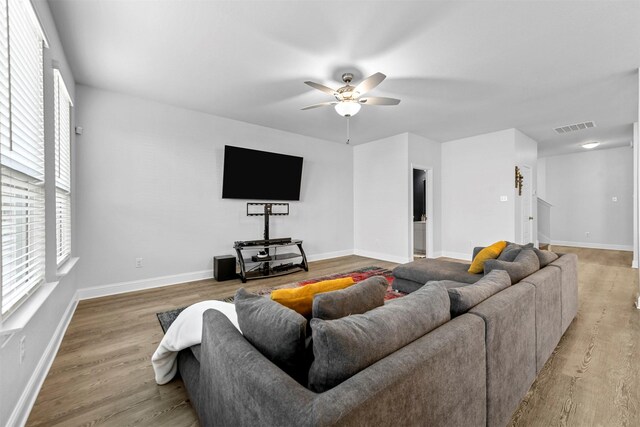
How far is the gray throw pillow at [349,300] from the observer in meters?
1.18

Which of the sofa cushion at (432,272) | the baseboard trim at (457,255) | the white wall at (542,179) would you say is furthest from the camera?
the white wall at (542,179)

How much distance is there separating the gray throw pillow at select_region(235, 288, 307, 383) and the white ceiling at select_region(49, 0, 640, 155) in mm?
2255

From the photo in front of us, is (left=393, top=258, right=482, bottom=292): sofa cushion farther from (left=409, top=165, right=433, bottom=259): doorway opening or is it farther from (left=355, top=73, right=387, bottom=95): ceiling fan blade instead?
(left=409, top=165, right=433, bottom=259): doorway opening

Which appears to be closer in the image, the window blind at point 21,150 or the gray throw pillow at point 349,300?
the gray throw pillow at point 349,300

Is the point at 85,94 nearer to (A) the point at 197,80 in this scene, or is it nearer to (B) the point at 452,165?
(A) the point at 197,80

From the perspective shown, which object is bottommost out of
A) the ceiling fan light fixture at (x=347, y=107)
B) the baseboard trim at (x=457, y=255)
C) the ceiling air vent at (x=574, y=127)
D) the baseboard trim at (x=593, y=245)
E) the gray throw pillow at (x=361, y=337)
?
the baseboard trim at (x=457, y=255)

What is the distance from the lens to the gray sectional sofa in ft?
2.55

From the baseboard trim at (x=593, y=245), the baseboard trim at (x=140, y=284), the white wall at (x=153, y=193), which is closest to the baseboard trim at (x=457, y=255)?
the white wall at (x=153, y=193)

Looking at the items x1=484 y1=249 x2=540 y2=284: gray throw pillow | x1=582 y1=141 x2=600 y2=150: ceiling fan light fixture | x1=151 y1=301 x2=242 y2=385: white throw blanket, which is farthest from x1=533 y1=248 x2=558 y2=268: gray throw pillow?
x1=582 y1=141 x2=600 y2=150: ceiling fan light fixture

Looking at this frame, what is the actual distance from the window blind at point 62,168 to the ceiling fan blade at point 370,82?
9.13 ft

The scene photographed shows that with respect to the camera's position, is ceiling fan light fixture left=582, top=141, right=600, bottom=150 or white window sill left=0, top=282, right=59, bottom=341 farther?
ceiling fan light fixture left=582, top=141, right=600, bottom=150

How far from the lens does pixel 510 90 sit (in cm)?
364

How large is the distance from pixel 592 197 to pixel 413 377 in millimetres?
9396

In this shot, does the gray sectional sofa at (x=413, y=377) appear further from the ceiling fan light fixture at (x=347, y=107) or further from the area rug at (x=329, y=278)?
the ceiling fan light fixture at (x=347, y=107)
